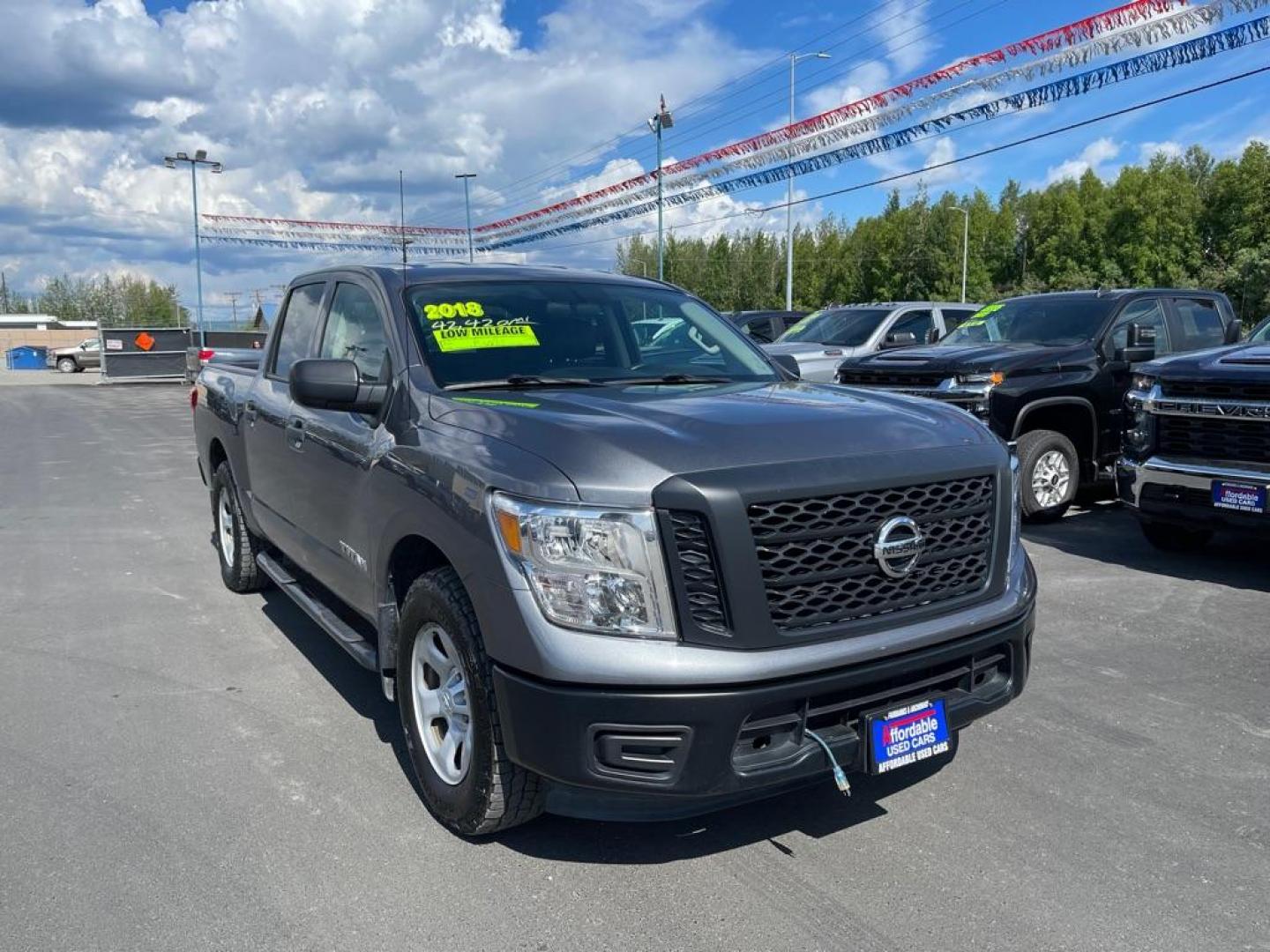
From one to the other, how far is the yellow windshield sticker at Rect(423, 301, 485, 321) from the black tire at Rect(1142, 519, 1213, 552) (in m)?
5.47

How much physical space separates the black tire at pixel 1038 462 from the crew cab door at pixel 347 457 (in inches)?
222

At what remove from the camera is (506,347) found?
3957 mm

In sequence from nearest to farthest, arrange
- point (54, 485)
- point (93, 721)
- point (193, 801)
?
point (193, 801) → point (93, 721) → point (54, 485)

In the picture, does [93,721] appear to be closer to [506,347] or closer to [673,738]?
[506,347]

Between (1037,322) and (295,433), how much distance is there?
7345 mm

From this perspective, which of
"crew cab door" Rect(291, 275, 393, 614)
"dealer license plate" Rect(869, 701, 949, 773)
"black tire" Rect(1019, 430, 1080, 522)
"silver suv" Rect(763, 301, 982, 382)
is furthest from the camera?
"silver suv" Rect(763, 301, 982, 382)

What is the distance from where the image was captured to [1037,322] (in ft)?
31.3

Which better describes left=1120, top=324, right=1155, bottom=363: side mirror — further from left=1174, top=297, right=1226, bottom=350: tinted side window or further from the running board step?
the running board step

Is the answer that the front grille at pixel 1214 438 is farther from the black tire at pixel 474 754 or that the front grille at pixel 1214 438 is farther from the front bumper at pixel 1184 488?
Result: the black tire at pixel 474 754

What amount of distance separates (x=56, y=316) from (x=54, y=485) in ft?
329

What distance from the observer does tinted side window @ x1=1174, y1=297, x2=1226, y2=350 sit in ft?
31.6

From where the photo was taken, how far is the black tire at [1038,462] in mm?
8258

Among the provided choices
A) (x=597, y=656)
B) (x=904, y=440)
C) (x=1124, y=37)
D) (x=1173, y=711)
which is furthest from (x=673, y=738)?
(x=1124, y=37)

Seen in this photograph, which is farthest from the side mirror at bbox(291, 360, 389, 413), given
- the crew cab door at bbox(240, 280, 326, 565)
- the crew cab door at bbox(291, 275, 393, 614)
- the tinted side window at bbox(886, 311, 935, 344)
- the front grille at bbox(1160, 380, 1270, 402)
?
the tinted side window at bbox(886, 311, 935, 344)
